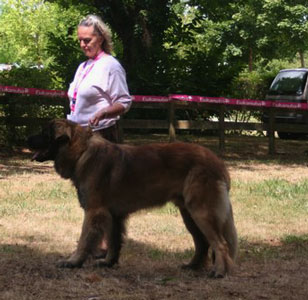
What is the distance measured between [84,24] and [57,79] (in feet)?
43.4

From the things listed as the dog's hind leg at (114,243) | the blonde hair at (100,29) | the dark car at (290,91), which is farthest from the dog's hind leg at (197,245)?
the dark car at (290,91)

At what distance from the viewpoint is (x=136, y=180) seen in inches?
202

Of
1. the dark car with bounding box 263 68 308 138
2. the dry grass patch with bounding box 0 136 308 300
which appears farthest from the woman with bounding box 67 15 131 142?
the dark car with bounding box 263 68 308 138

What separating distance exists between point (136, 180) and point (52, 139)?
31.1 inches

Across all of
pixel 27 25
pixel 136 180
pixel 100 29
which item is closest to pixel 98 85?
pixel 100 29

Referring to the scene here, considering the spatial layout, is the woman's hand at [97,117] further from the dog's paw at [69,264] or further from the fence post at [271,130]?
the fence post at [271,130]

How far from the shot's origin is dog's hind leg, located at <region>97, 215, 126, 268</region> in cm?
540

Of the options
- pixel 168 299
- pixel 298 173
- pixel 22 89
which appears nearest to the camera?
pixel 168 299

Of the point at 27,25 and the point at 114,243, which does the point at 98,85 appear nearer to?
the point at 114,243

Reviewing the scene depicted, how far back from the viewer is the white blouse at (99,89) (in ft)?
17.7

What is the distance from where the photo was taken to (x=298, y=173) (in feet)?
39.5

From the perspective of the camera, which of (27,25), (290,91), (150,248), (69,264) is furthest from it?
(27,25)

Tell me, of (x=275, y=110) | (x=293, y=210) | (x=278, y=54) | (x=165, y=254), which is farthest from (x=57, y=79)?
(x=278, y=54)

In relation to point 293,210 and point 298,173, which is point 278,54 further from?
point 293,210
